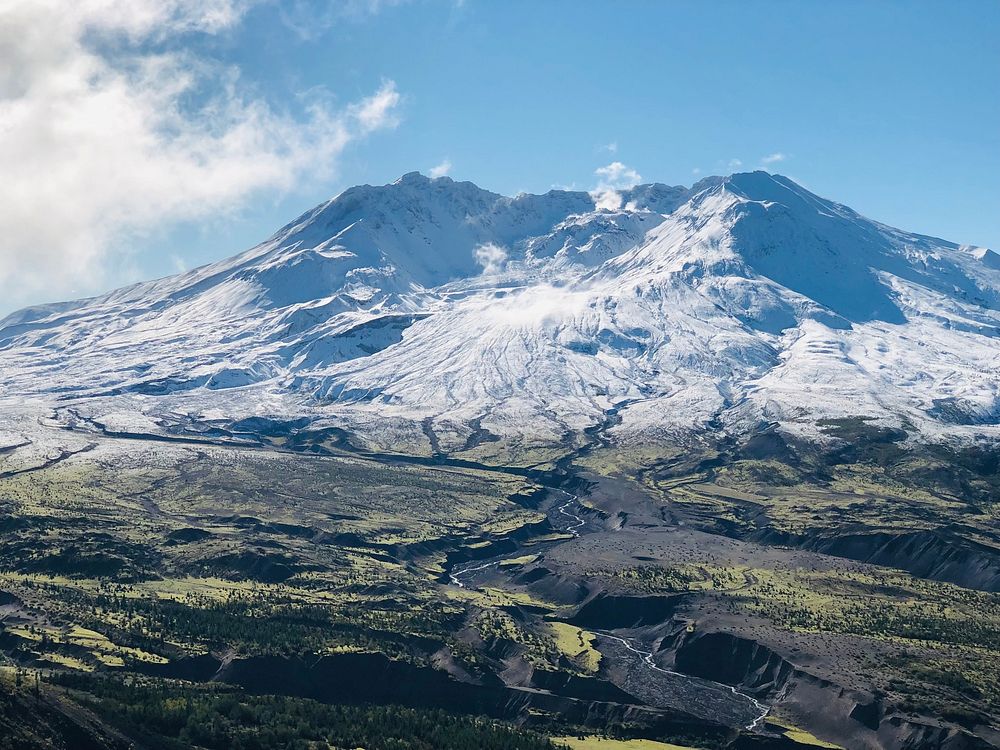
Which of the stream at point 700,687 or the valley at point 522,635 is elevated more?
the valley at point 522,635

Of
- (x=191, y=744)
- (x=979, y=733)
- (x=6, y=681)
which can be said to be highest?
(x=6, y=681)

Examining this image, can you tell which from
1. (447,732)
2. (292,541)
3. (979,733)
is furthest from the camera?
(292,541)

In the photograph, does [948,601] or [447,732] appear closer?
[447,732]

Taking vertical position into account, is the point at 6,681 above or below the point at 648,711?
above

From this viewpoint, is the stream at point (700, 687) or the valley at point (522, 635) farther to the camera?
the stream at point (700, 687)

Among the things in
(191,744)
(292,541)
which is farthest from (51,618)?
(292,541)

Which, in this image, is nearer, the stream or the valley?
the valley

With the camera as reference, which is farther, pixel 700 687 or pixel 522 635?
pixel 522 635

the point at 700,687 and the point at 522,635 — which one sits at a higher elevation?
the point at 522,635

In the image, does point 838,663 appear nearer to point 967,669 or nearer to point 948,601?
point 967,669

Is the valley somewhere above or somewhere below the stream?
above

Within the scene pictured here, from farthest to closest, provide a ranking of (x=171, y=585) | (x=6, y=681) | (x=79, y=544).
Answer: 1. (x=79, y=544)
2. (x=171, y=585)
3. (x=6, y=681)
